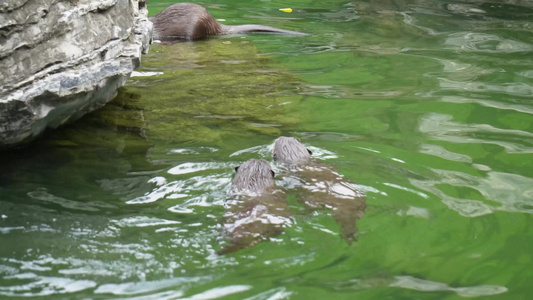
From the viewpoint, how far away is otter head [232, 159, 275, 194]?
3965mm

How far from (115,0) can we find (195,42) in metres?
3.61

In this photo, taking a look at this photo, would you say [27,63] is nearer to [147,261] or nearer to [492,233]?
[147,261]

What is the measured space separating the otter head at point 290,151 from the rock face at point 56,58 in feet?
3.60

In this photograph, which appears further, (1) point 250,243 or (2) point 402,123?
(2) point 402,123

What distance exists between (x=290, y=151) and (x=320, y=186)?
2.07ft

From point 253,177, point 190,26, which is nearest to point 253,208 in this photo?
point 253,177

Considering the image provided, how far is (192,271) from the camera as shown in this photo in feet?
10.1

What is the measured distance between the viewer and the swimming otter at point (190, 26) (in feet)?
27.5

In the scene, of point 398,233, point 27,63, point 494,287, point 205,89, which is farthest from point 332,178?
point 205,89

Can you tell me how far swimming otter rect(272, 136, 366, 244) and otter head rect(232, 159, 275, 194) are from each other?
161 millimetres

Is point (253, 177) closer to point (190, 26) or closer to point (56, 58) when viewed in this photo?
point (56, 58)

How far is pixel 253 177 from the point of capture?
161 inches

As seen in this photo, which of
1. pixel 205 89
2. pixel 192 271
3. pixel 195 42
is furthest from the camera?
pixel 195 42

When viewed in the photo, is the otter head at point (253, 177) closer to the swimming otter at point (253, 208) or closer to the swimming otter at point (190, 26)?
the swimming otter at point (253, 208)
